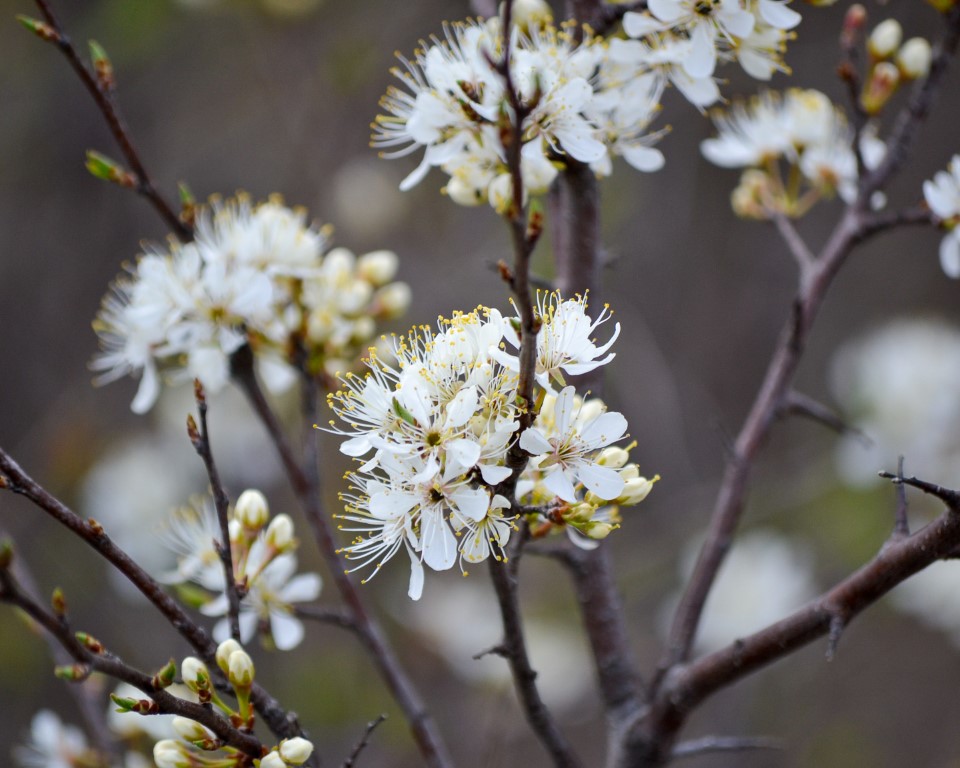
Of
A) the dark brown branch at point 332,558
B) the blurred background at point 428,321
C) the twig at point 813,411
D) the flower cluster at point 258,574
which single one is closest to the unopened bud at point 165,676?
the flower cluster at point 258,574

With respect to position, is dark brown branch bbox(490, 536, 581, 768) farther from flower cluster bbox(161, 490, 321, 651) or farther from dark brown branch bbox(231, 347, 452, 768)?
flower cluster bbox(161, 490, 321, 651)

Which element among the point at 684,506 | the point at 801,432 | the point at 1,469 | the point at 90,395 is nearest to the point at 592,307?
the point at 1,469

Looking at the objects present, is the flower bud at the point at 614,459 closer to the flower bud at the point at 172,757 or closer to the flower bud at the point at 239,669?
the flower bud at the point at 239,669

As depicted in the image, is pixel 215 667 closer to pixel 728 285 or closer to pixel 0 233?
pixel 0 233

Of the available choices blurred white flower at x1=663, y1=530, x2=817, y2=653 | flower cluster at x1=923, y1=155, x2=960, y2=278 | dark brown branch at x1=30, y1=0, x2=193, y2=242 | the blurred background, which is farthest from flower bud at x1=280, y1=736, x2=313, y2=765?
blurred white flower at x1=663, y1=530, x2=817, y2=653

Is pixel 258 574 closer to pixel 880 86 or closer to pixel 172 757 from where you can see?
pixel 172 757

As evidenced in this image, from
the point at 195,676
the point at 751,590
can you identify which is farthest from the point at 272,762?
the point at 751,590
